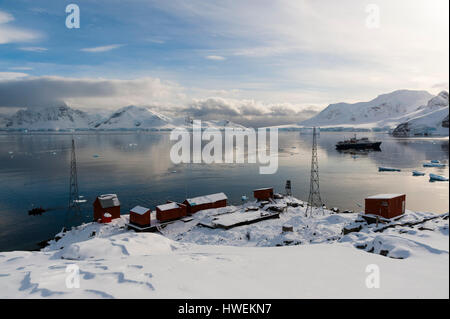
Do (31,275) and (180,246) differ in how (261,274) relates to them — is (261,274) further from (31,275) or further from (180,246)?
(180,246)

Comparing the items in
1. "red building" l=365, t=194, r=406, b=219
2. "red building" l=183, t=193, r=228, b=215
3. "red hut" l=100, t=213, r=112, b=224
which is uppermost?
"red building" l=365, t=194, r=406, b=219

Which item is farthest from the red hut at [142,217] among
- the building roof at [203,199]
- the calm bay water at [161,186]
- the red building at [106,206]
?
the calm bay water at [161,186]

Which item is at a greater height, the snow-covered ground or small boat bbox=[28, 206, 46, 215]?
the snow-covered ground

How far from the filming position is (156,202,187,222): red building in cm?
3634

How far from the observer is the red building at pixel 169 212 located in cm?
3634

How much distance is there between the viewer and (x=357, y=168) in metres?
83.2

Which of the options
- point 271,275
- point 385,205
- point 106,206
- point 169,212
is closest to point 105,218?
point 106,206

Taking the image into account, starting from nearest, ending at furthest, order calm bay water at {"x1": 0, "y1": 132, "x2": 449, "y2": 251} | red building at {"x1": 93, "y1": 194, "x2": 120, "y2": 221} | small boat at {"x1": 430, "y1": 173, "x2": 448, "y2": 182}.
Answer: red building at {"x1": 93, "y1": 194, "x2": 120, "y2": 221}
calm bay water at {"x1": 0, "y1": 132, "x2": 449, "y2": 251}
small boat at {"x1": 430, "y1": 173, "x2": 448, "y2": 182}

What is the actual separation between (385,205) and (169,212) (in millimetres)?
25192

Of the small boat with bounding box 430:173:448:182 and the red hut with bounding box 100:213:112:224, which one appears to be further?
the small boat with bounding box 430:173:448:182

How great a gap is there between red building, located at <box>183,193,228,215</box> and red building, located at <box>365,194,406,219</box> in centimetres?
2040

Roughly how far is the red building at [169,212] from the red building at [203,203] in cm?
162

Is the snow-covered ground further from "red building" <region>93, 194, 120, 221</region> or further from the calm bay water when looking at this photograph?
the calm bay water

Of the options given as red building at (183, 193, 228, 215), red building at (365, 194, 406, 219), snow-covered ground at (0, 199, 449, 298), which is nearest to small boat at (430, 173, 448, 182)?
red building at (365, 194, 406, 219)
